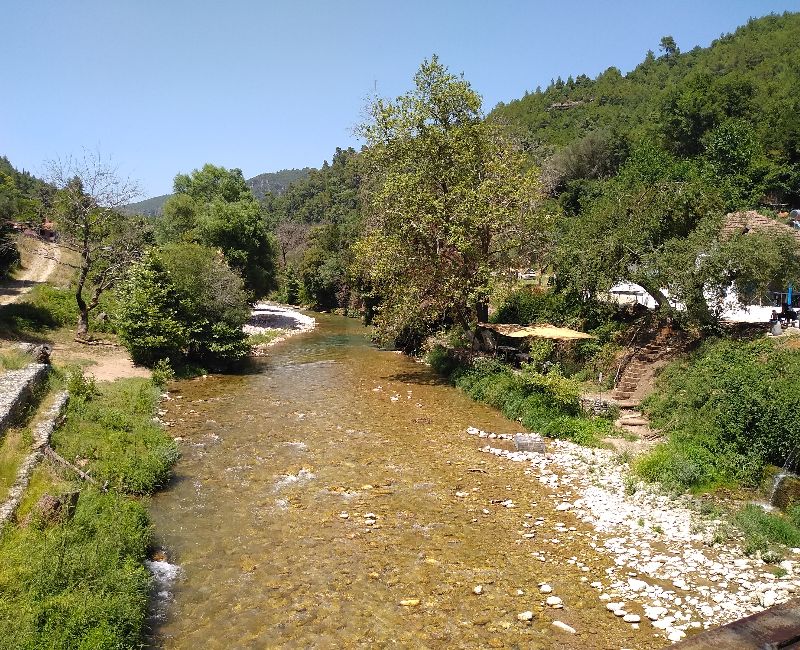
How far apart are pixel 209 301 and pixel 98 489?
19115 millimetres

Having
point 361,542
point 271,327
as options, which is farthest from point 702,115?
point 361,542

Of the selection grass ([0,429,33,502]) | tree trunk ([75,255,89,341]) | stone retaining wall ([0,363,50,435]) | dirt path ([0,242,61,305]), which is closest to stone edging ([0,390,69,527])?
grass ([0,429,33,502])

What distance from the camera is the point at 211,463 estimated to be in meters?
17.0

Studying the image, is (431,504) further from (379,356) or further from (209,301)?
(379,356)

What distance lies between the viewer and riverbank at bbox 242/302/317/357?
43.4m

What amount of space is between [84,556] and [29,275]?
47.8 m

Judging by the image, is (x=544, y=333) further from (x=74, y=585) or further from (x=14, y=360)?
(x=14, y=360)

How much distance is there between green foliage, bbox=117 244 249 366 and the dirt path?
37.0ft

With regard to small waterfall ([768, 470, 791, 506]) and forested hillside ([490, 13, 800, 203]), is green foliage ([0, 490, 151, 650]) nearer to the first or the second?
small waterfall ([768, 470, 791, 506])

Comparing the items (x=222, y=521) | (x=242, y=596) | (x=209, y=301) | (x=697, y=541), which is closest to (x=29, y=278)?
(x=209, y=301)

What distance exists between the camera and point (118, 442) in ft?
53.5

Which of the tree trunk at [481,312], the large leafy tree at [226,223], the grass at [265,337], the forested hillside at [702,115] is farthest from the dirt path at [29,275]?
the forested hillside at [702,115]

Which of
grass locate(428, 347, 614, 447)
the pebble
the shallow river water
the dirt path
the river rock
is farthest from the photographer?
the dirt path

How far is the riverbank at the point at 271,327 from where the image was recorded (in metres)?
43.4
